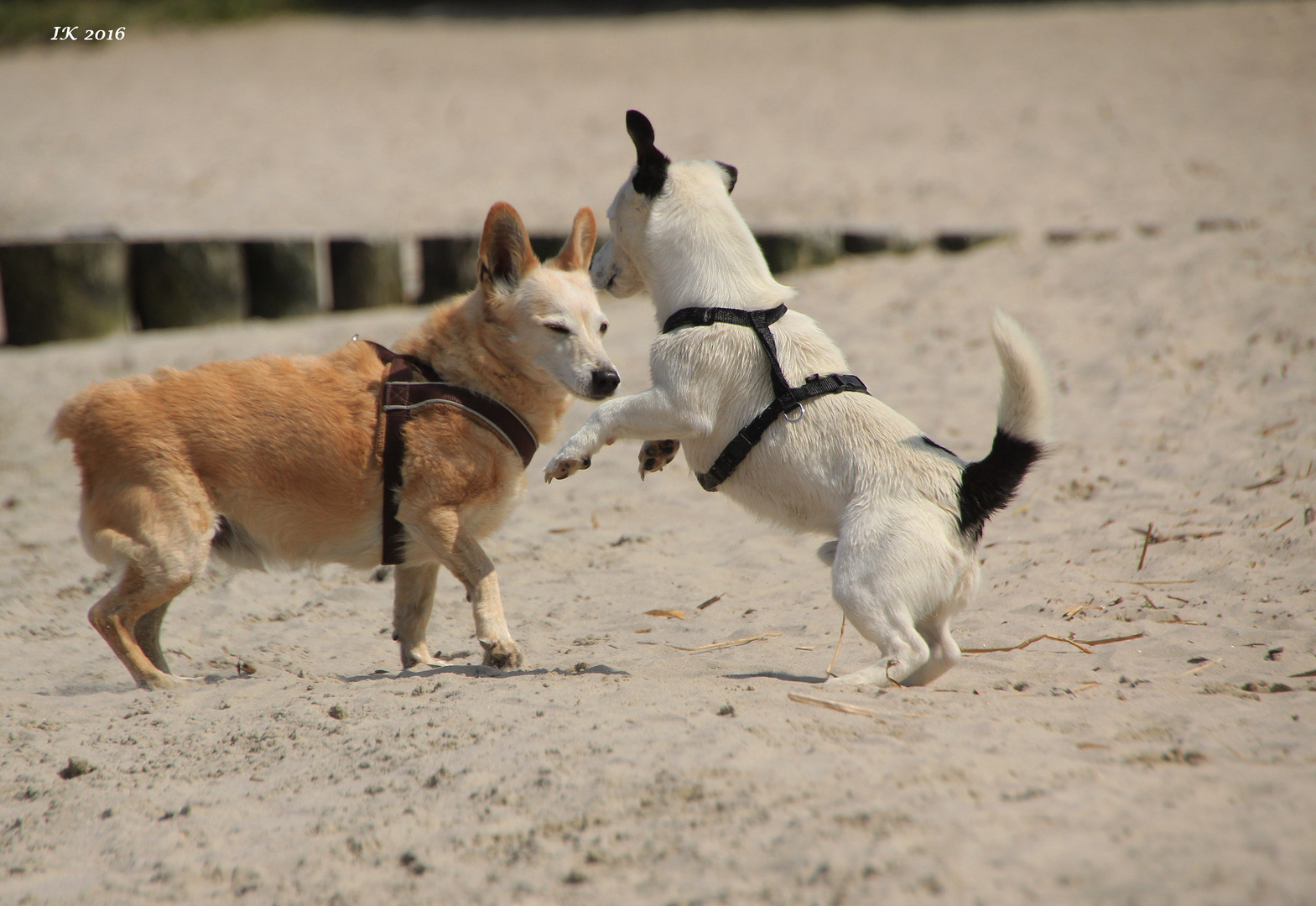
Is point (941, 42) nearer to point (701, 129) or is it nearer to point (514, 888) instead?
point (701, 129)

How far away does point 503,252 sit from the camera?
3766mm

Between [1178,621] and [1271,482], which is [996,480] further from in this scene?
[1271,482]

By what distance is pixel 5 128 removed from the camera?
13.2 m

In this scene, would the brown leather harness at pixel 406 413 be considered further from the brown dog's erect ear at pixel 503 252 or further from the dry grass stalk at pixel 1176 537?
the dry grass stalk at pixel 1176 537

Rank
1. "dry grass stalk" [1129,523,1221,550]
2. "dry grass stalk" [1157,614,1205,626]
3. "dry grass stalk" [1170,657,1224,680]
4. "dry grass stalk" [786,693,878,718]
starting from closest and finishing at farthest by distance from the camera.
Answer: "dry grass stalk" [786,693,878,718], "dry grass stalk" [1170,657,1224,680], "dry grass stalk" [1157,614,1205,626], "dry grass stalk" [1129,523,1221,550]

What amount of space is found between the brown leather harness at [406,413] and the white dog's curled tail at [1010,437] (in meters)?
1.55

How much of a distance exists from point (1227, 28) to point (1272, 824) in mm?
19162

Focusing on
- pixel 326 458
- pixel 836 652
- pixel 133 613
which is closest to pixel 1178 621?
pixel 836 652

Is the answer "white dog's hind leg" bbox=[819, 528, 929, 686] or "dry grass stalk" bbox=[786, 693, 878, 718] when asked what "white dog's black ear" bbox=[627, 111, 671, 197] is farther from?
"dry grass stalk" bbox=[786, 693, 878, 718]

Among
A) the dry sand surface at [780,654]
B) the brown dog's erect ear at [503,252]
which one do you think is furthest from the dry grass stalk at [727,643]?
the brown dog's erect ear at [503,252]

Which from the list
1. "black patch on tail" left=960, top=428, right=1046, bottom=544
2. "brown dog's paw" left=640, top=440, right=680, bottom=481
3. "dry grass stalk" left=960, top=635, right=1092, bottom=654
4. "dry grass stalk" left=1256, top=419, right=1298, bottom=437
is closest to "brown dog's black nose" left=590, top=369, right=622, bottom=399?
"brown dog's paw" left=640, top=440, right=680, bottom=481

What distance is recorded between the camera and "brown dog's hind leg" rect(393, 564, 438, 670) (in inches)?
149

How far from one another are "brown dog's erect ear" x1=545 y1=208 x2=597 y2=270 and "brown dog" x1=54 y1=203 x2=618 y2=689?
0.64 ft

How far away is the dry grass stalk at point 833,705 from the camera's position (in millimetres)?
2727
